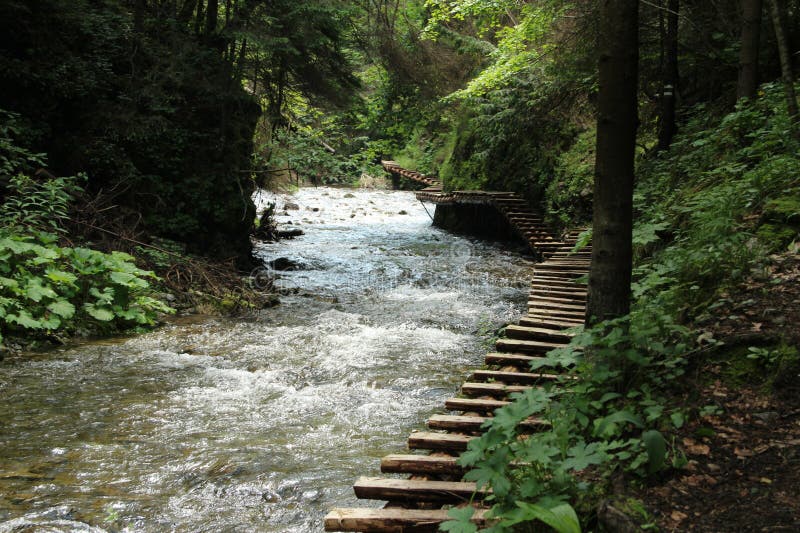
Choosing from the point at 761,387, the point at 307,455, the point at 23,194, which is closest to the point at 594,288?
the point at 761,387

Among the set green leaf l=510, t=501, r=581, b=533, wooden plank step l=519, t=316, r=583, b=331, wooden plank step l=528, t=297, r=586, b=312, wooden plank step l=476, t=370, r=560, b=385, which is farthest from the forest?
wooden plank step l=528, t=297, r=586, b=312

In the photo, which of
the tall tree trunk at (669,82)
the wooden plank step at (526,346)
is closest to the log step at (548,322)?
the wooden plank step at (526,346)

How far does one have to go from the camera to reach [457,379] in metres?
6.16

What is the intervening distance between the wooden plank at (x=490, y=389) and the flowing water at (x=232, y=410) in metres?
0.71

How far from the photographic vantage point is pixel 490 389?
4.43 meters

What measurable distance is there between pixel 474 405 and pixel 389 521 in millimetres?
1494

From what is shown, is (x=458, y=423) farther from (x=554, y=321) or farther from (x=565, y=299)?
(x=565, y=299)

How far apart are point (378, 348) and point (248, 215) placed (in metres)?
6.17

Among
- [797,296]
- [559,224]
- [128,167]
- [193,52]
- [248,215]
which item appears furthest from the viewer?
[559,224]

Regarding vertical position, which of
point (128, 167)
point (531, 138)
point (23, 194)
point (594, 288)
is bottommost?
point (594, 288)

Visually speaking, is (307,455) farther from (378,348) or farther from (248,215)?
(248,215)

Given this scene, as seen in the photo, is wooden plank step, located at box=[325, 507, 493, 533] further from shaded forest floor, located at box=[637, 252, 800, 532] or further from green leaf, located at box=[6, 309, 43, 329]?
green leaf, located at box=[6, 309, 43, 329]

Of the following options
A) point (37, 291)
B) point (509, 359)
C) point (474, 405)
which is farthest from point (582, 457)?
point (37, 291)

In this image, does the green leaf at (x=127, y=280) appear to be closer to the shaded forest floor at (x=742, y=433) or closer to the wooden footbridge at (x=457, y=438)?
the wooden footbridge at (x=457, y=438)
